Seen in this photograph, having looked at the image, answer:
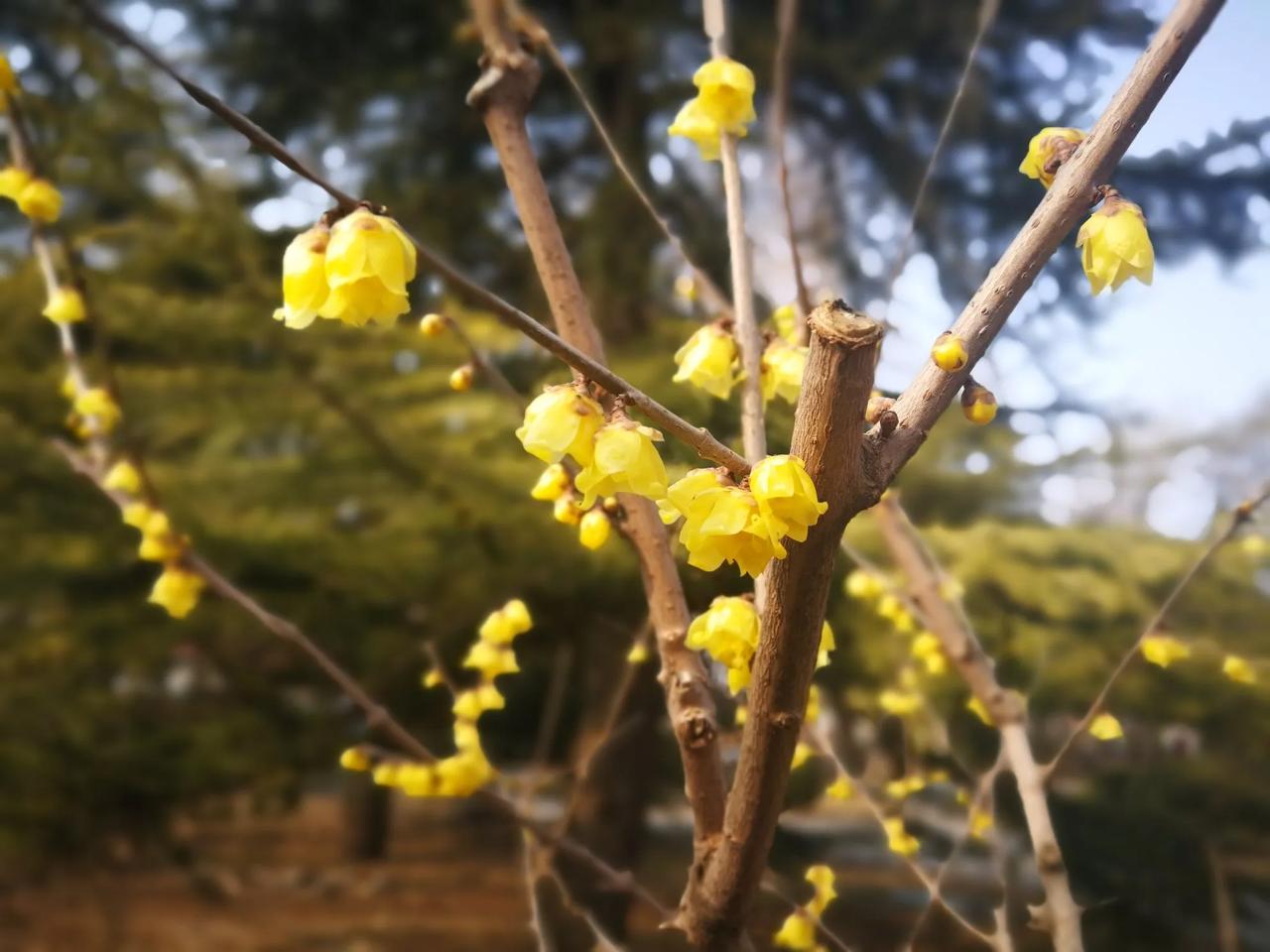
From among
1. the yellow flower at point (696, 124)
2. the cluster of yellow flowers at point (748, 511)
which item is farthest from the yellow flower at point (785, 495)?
the yellow flower at point (696, 124)

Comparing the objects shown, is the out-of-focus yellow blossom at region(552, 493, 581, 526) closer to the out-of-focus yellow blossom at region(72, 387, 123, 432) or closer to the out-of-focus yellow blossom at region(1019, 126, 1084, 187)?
the out-of-focus yellow blossom at region(1019, 126, 1084, 187)

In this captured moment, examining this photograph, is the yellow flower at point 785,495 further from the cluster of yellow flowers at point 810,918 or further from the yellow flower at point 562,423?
the cluster of yellow flowers at point 810,918

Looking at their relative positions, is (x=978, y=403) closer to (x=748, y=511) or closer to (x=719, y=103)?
(x=748, y=511)

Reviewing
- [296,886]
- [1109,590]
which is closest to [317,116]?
[1109,590]

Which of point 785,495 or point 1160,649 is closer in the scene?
point 785,495

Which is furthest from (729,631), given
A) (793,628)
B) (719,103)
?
(719,103)

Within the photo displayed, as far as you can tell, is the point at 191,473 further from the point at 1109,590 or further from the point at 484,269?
the point at 1109,590

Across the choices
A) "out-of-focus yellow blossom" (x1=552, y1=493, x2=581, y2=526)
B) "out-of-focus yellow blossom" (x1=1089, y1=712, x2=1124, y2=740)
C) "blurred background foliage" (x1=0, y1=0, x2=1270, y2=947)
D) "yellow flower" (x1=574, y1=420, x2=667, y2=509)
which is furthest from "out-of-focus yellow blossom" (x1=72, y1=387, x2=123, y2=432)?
"out-of-focus yellow blossom" (x1=1089, y1=712, x2=1124, y2=740)
